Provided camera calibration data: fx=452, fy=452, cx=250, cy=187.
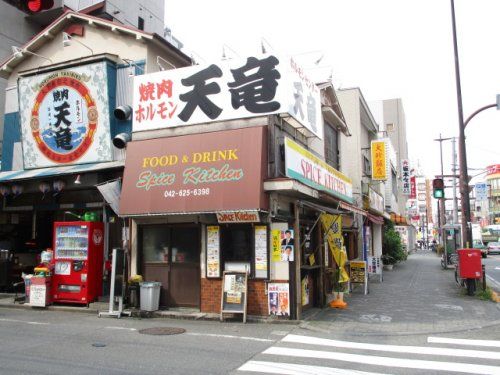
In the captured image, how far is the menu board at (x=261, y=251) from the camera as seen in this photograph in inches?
437

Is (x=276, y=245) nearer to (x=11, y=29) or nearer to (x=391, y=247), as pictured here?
(x=391, y=247)

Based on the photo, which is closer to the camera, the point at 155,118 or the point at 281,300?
the point at 281,300

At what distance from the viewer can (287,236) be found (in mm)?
10992

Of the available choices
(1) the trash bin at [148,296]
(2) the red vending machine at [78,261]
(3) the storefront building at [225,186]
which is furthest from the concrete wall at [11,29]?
(1) the trash bin at [148,296]

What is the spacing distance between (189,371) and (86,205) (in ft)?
29.5

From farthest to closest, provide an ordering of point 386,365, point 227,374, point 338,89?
point 338,89, point 386,365, point 227,374

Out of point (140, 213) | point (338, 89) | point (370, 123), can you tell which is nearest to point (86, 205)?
point (140, 213)

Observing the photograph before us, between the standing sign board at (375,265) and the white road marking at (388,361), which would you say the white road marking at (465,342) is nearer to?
the white road marking at (388,361)

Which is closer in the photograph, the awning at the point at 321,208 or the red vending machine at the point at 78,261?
the awning at the point at 321,208

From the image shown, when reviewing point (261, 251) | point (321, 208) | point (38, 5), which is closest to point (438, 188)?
point (321, 208)

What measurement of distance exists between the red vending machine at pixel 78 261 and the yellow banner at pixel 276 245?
5.52 meters

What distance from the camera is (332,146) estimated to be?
725 inches

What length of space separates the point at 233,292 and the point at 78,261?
5.04m

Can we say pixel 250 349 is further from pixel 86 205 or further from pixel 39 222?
pixel 39 222
